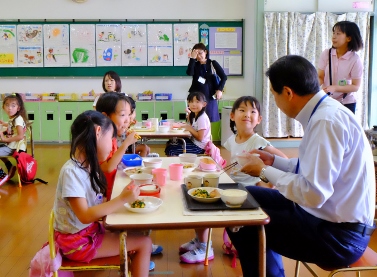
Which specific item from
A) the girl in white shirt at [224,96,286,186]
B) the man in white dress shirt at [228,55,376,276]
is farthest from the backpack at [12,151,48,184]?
the man in white dress shirt at [228,55,376,276]

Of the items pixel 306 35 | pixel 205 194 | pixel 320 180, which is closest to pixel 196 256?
pixel 205 194

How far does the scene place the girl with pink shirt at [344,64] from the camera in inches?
136

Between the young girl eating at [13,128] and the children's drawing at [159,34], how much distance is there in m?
3.14

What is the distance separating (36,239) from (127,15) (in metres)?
4.97

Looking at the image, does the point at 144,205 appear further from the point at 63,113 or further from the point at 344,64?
the point at 63,113

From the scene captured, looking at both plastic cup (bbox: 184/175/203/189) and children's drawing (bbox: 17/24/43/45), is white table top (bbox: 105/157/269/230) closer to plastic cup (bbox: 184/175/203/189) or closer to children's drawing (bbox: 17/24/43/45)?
plastic cup (bbox: 184/175/203/189)

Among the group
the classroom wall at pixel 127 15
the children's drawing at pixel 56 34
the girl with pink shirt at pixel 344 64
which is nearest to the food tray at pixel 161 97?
the classroom wall at pixel 127 15

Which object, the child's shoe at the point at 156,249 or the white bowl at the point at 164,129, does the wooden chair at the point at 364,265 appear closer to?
the child's shoe at the point at 156,249

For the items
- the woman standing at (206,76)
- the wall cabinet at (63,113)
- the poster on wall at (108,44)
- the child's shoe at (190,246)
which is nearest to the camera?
the child's shoe at (190,246)

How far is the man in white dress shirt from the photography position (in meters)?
1.49

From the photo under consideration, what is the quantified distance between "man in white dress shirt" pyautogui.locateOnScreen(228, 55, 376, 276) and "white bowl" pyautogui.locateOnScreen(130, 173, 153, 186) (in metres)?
0.44

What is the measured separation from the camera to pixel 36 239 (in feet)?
10.0

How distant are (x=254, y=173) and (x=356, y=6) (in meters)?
5.78

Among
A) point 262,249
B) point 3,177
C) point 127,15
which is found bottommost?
point 3,177
